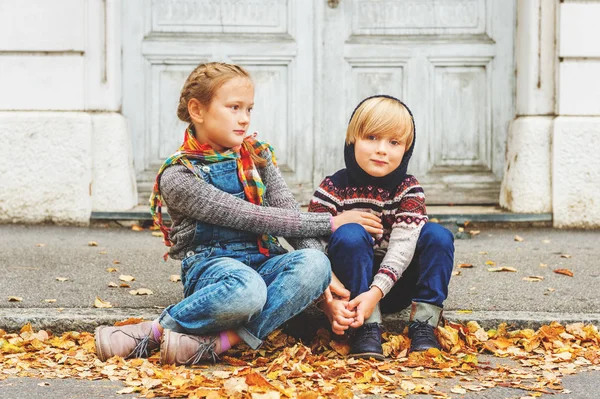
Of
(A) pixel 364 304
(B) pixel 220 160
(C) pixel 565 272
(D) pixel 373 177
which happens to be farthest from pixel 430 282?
(C) pixel 565 272

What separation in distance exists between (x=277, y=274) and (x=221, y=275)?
→ 24 cm

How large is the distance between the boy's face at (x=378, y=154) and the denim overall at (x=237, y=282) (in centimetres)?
43

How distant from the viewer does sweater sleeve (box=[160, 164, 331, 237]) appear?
336cm

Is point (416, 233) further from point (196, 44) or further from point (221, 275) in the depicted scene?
point (196, 44)

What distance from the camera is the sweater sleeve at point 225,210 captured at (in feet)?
11.0

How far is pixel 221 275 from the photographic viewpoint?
326 centimetres

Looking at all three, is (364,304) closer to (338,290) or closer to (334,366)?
(338,290)

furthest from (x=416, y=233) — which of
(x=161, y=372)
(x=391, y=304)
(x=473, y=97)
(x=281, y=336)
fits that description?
(x=473, y=97)

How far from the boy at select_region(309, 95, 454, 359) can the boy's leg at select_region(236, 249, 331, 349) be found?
0.32 feet

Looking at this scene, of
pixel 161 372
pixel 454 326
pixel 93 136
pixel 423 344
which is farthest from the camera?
pixel 93 136

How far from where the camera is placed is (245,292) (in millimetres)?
3182

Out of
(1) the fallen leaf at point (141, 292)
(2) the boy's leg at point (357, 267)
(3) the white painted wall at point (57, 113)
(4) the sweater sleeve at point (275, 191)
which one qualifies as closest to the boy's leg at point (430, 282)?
(2) the boy's leg at point (357, 267)

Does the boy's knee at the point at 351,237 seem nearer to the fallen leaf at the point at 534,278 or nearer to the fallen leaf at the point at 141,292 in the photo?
the fallen leaf at the point at 141,292

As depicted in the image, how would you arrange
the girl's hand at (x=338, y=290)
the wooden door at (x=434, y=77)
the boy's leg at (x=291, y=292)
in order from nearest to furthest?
the boy's leg at (x=291, y=292) → the girl's hand at (x=338, y=290) → the wooden door at (x=434, y=77)
